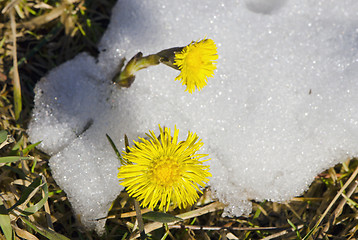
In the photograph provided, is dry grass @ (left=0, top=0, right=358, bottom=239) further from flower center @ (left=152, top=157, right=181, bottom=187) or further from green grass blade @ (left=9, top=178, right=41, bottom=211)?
flower center @ (left=152, top=157, right=181, bottom=187)

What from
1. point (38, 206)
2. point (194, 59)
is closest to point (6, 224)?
point (38, 206)

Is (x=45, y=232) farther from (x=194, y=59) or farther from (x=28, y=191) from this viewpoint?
(x=194, y=59)

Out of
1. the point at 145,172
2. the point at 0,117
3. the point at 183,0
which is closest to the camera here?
the point at 145,172

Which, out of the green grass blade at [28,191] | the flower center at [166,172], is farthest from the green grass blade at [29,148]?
the flower center at [166,172]

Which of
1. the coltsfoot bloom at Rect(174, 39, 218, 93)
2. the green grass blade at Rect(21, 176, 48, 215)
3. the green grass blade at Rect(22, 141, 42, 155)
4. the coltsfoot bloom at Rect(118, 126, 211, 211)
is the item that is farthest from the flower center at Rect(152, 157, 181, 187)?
the green grass blade at Rect(22, 141, 42, 155)

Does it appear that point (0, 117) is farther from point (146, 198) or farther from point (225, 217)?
point (225, 217)

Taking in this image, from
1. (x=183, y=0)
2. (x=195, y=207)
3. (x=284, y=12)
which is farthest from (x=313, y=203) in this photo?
(x=183, y=0)
